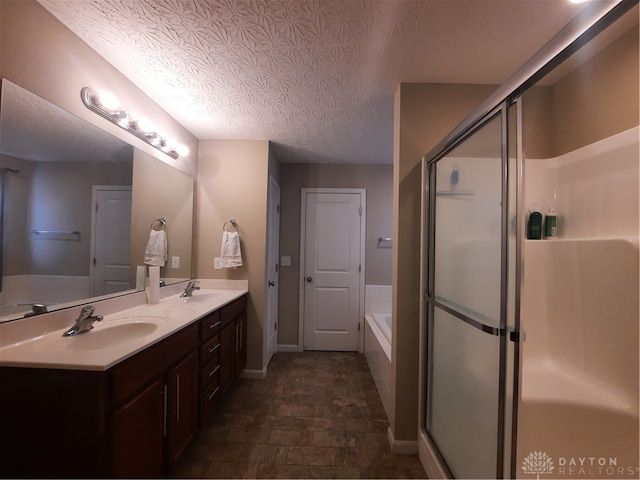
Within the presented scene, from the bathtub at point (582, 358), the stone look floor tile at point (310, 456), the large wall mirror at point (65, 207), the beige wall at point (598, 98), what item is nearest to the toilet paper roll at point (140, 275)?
the large wall mirror at point (65, 207)

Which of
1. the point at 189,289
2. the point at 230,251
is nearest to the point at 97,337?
the point at 189,289

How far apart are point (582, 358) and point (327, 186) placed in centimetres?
258

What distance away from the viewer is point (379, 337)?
7.43ft

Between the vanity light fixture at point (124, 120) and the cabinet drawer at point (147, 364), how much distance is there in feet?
4.35

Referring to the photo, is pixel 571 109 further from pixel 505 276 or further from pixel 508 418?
pixel 508 418

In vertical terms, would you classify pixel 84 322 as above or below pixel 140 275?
below

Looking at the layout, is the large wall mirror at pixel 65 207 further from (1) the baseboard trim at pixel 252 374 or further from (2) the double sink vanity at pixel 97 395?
(1) the baseboard trim at pixel 252 374

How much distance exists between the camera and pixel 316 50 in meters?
1.27

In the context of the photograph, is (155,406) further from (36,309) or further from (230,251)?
(230,251)

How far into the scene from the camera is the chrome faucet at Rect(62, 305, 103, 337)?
114 centimetres

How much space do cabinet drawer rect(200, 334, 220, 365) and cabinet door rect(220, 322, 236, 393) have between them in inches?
2.2

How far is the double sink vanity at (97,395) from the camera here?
2.91ft

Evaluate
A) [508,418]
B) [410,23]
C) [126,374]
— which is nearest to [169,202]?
[126,374]

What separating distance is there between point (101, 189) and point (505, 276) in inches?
81.8
